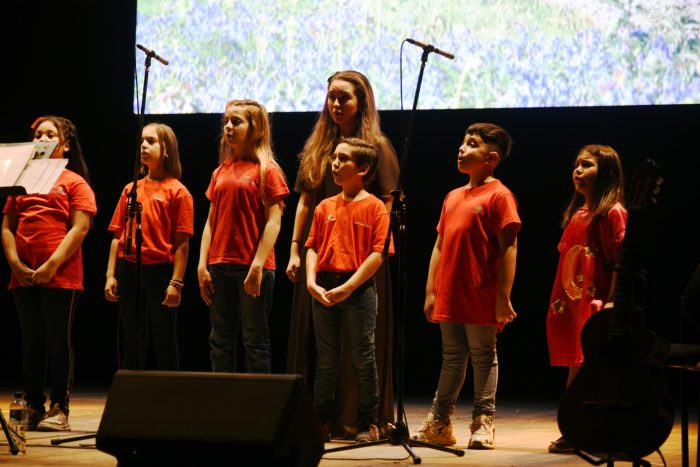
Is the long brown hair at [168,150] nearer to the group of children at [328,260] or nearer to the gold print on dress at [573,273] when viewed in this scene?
the group of children at [328,260]

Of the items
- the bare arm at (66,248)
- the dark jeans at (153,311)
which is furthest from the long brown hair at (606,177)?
the bare arm at (66,248)

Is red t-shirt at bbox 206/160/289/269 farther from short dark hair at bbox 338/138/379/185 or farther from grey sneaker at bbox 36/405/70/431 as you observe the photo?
grey sneaker at bbox 36/405/70/431

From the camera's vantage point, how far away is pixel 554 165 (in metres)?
5.70

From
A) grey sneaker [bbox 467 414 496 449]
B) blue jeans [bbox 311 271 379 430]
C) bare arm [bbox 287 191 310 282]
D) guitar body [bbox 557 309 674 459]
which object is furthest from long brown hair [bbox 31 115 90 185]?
guitar body [bbox 557 309 674 459]

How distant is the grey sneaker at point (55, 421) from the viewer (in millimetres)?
4160

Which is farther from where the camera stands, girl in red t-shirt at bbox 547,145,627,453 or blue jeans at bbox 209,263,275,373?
blue jeans at bbox 209,263,275,373

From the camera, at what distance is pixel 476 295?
3809 millimetres

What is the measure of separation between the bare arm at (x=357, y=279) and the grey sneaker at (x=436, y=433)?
63cm

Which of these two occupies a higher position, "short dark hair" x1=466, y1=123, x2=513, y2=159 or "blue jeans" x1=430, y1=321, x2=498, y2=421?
"short dark hair" x1=466, y1=123, x2=513, y2=159

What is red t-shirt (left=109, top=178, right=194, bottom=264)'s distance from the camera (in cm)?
430

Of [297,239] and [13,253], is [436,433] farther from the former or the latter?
[13,253]

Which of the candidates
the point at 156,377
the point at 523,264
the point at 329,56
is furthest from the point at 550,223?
the point at 156,377

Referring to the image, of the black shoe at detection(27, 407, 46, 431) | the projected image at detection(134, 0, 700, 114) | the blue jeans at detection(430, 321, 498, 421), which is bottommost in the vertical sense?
the black shoe at detection(27, 407, 46, 431)

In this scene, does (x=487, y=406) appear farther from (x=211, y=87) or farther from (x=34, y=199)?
(x=211, y=87)
